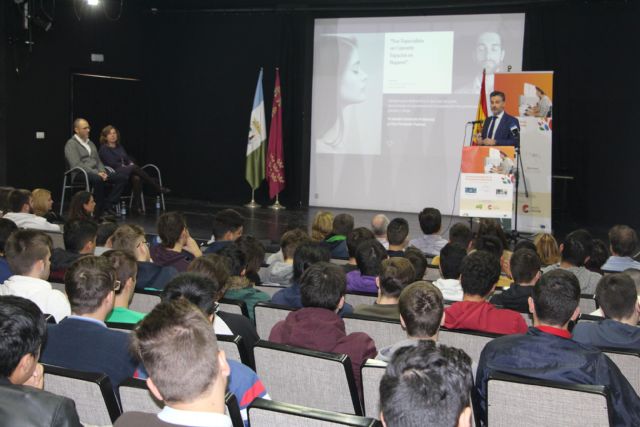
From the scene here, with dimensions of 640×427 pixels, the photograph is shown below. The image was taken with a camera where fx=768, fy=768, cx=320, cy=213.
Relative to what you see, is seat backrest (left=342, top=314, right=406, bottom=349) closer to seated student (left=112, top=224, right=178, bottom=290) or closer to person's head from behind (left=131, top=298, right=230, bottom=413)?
seated student (left=112, top=224, right=178, bottom=290)

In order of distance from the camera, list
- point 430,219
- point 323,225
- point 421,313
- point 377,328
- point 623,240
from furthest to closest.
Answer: point 430,219
point 323,225
point 623,240
point 377,328
point 421,313

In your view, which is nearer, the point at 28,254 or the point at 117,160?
the point at 28,254

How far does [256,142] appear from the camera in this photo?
11.0 metres

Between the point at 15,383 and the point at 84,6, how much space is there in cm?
944

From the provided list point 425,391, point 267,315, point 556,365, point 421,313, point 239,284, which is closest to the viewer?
point 425,391

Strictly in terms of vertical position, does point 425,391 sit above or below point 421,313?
above

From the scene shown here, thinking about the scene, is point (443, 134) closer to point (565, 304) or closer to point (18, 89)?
point (18, 89)

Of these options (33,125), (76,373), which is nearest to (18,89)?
(33,125)

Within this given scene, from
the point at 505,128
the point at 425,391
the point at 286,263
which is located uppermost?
A: the point at 505,128

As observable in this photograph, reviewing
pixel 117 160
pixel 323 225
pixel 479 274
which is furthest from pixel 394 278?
pixel 117 160

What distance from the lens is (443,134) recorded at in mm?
10289

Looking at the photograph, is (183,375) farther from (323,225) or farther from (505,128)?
(505,128)

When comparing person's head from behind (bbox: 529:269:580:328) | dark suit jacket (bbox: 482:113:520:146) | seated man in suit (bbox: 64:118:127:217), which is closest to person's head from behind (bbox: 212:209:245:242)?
person's head from behind (bbox: 529:269:580:328)

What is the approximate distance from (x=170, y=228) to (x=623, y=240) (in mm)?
2886
